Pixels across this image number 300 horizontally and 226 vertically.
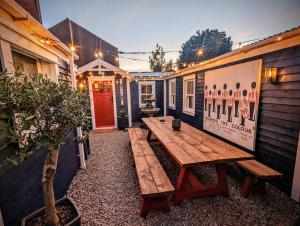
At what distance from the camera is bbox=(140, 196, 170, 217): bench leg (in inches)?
68.0

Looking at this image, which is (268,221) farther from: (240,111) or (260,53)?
(260,53)

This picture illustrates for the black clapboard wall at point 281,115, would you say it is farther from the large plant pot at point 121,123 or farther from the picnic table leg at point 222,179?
the large plant pot at point 121,123

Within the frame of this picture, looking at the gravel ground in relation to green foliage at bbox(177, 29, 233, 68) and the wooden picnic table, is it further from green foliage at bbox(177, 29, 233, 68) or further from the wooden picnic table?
green foliage at bbox(177, 29, 233, 68)

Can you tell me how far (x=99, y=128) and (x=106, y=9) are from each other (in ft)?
16.4

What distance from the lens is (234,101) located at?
301 cm

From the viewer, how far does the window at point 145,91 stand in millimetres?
7621

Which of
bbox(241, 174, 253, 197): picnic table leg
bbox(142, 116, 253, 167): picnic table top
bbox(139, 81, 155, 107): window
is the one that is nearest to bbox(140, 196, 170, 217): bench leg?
bbox(142, 116, 253, 167): picnic table top

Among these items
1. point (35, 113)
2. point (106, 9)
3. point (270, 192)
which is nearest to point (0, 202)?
point (35, 113)

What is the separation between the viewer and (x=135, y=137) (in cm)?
350

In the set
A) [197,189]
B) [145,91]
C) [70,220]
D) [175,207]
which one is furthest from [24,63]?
[145,91]

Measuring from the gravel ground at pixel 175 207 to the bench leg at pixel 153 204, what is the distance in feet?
0.24

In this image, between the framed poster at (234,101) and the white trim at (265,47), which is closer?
the white trim at (265,47)

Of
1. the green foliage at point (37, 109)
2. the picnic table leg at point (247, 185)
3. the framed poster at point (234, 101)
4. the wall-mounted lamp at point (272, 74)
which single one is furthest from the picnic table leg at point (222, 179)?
the green foliage at point (37, 109)

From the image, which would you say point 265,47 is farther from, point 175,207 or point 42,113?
point 42,113
